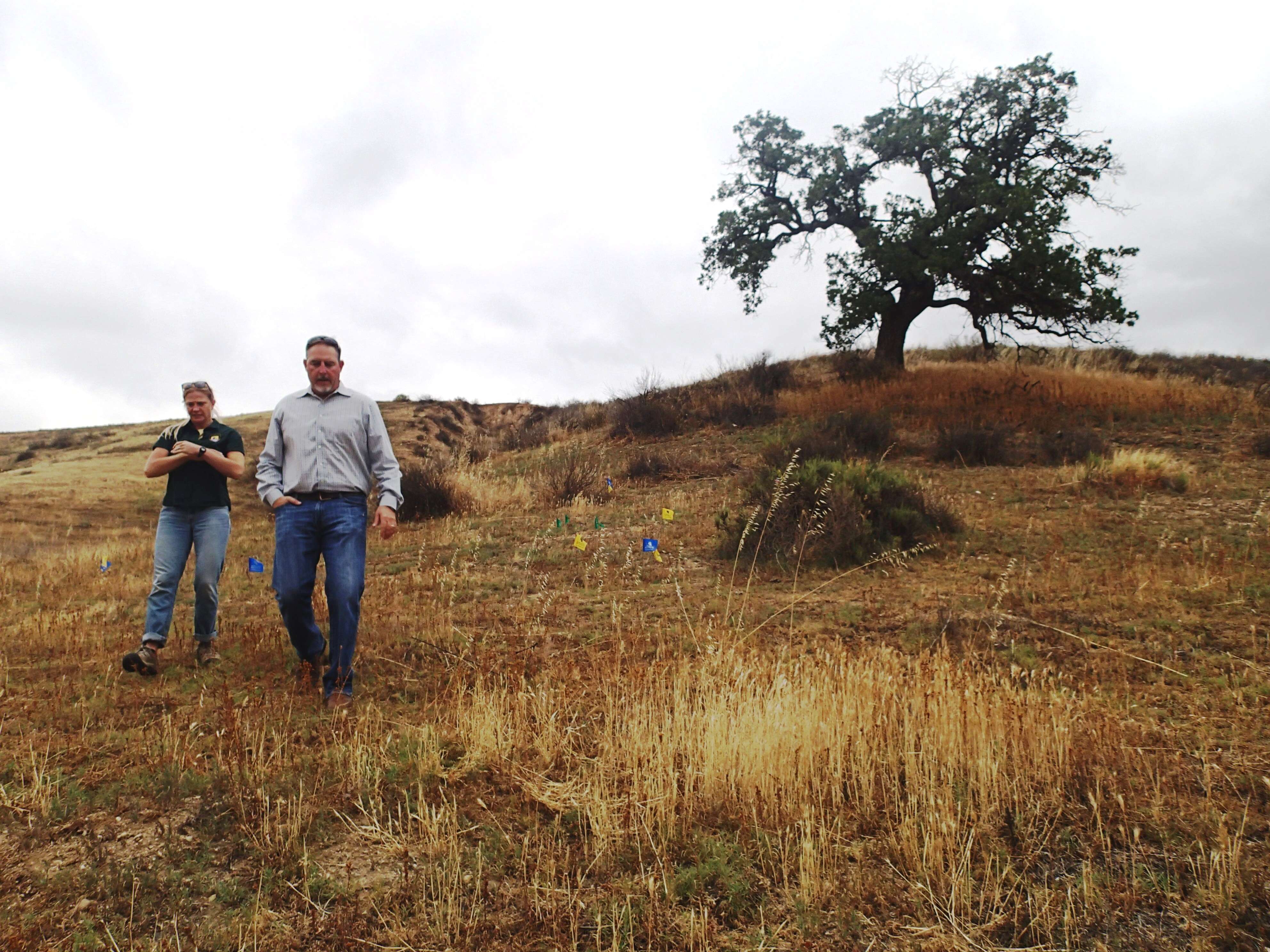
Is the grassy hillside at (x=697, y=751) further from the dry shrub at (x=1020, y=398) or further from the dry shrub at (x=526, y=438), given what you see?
the dry shrub at (x=526, y=438)

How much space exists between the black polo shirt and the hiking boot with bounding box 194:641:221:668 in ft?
2.99

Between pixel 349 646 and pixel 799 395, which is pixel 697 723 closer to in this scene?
pixel 349 646

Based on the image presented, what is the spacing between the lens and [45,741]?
12.4 feet

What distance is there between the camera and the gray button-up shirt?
4.30 metres

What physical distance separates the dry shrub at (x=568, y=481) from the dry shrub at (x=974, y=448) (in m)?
5.93

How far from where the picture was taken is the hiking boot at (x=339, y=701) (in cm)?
419

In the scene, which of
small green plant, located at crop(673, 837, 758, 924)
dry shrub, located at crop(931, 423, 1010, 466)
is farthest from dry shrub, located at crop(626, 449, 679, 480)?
small green plant, located at crop(673, 837, 758, 924)

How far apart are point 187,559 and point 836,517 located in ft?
18.6

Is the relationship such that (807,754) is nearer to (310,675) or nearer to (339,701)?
(339,701)

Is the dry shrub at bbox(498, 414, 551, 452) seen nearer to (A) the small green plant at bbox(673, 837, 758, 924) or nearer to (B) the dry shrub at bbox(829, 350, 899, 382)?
(B) the dry shrub at bbox(829, 350, 899, 382)

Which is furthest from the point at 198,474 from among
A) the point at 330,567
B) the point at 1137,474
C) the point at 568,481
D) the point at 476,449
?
the point at 476,449

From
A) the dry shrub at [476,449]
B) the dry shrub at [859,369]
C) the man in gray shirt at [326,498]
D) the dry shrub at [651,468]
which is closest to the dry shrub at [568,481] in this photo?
the dry shrub at [651,468]

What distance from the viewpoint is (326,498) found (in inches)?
170

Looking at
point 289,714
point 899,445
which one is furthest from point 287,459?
point 899,445
